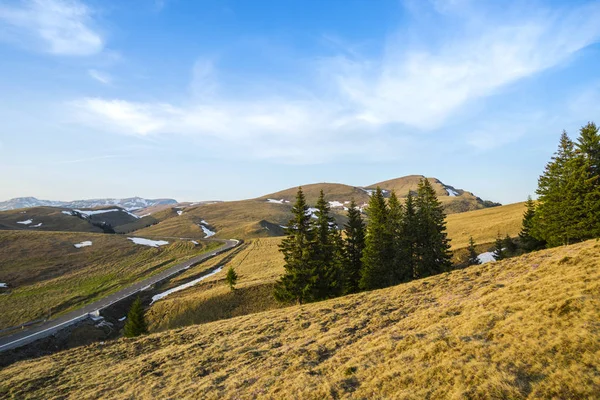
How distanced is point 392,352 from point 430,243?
884 inches

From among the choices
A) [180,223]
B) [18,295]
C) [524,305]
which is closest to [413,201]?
[524,305]

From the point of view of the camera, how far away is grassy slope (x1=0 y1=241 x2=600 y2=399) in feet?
28.1

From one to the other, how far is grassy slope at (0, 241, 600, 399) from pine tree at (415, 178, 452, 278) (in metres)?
8.52

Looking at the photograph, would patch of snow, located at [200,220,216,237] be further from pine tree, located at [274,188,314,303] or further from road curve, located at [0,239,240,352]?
pine tree, located at [274,188,314,303]

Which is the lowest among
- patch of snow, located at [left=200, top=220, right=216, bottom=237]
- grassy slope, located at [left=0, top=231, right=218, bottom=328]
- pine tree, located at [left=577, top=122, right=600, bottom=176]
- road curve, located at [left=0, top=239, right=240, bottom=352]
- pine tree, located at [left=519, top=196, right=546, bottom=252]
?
road curve, located at [left=0, top=239, right=240, bottom=352]

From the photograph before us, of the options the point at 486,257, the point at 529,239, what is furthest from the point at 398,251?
the point at 529,239

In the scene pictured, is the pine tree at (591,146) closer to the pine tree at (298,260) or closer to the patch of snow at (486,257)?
the patch of snow at (486,257)

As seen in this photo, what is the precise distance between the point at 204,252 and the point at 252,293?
46.8m

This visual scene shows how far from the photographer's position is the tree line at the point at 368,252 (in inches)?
1161

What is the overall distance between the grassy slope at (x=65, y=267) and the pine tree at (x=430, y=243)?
47259mm

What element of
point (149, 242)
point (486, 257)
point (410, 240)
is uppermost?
point (410, 240)

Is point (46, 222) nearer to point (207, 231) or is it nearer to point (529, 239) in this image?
point (207, 231)

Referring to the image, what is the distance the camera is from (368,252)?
31.2 meters

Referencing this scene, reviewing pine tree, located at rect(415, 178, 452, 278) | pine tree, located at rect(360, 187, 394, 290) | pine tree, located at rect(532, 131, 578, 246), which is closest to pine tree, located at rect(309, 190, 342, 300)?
pine tree, located at rect(360, 187, 394, 290)
